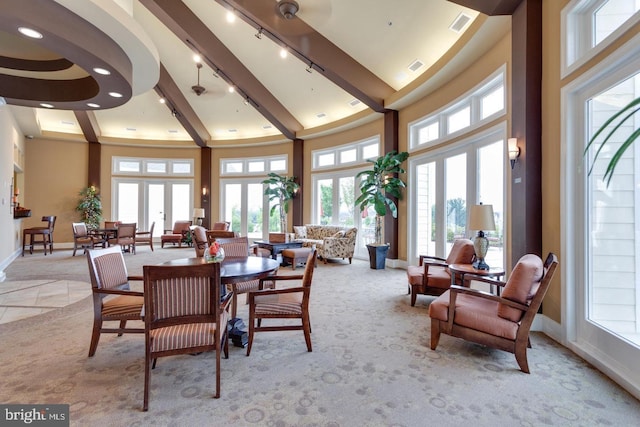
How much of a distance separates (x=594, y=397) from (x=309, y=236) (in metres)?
6.99

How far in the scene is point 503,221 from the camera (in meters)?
4.37

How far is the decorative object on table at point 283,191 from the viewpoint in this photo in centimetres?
974

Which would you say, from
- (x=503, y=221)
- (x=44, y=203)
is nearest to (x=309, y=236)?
(x=503, y=221)

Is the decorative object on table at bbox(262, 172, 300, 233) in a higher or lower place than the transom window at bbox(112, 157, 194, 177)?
lower

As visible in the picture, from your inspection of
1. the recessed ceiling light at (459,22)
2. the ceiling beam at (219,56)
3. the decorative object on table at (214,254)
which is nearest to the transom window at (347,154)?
the ceiling beam at (219,56)

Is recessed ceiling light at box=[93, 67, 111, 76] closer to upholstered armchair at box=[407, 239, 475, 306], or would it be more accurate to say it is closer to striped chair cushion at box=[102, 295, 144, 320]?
striped chair cushion at box=[102, 295, 144, 320]

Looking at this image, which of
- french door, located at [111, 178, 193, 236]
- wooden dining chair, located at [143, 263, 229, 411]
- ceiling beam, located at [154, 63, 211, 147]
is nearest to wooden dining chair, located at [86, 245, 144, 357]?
wooden dining chair, located at [143, 263, 229, 411]

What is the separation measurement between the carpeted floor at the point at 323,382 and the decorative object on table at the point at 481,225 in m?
0.94

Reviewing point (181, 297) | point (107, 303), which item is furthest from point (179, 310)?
point (107, 303)

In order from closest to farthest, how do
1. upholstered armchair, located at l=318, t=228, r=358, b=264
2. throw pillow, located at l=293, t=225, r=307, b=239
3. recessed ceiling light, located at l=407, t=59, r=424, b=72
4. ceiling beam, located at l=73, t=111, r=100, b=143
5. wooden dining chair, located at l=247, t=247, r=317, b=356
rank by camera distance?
wooden dining chair, located at l=247, t=247, r=317, b=356
recessed ceiling light, located at l=407, t=59, r=424, b=72
upholstered armchair, located at l=318, t=228, r=358, b=264
throw pillow, located at l=293, t=225, r=307, b=239
ceiling beam, located at l=73, t=111, r=100, b=143

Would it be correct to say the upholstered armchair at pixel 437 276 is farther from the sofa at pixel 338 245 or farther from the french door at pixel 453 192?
the sofa at pixel 338 245

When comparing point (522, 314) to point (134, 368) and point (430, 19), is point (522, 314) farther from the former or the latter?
point (430, 19)

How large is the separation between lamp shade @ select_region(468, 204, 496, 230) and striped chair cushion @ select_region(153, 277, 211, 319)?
10.1 ft

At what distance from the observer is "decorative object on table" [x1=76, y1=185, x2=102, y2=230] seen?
399 inches
